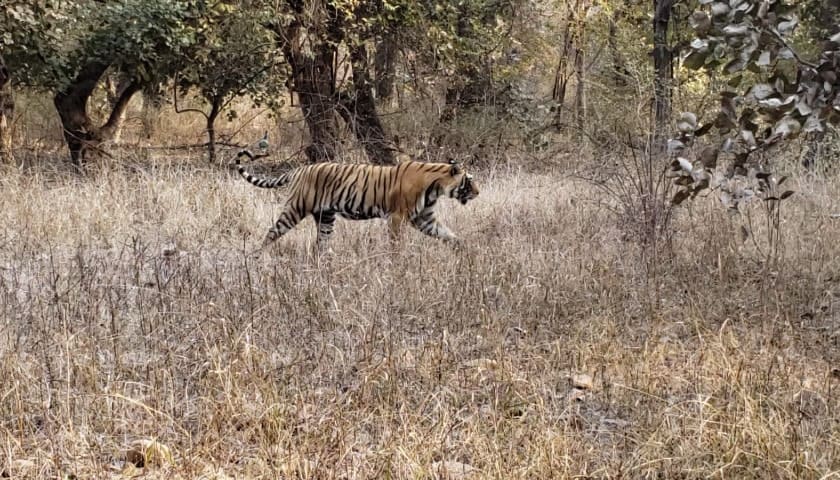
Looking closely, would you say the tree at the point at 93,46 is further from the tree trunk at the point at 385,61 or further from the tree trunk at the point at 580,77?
the tree trunk at the point at 580,77

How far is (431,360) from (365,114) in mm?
8826

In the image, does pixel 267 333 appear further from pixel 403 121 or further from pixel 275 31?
pixel 403 121

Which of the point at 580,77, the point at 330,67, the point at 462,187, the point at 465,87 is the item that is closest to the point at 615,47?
the point at 580,77

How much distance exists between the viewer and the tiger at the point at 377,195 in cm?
682

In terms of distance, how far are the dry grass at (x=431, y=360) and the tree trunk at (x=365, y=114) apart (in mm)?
5341

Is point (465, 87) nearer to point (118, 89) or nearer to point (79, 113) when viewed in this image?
point (79, 113)

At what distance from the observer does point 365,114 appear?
481 inches

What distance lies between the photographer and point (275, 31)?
1103 centimetres

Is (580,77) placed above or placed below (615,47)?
below

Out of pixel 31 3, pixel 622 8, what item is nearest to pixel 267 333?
pixel 31 3

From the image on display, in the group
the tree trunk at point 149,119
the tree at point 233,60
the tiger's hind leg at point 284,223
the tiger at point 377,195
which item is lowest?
the tiger's hind leg at point 284,223

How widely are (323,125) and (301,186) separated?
4506mm

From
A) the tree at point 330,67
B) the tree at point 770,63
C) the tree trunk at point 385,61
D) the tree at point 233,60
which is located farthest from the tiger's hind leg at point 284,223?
the tree trunk at point 385,61

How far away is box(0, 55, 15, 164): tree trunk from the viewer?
35.5 ft
